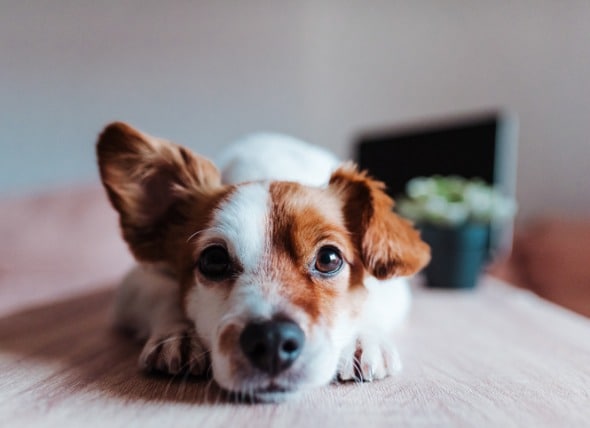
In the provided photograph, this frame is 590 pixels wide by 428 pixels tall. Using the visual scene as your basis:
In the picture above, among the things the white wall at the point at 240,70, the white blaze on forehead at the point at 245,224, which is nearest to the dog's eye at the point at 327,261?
the white blaze on forehead at the point at 245,224

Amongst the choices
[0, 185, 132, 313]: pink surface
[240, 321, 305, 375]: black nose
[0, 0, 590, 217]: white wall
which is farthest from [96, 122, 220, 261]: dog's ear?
[0, 0, 590, 217]: white wall

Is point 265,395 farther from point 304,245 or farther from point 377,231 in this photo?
point 377,231

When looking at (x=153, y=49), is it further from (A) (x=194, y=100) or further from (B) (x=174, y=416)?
(B) (x=174, y=416)

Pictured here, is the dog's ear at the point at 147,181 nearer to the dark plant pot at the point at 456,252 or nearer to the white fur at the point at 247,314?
the white fur at the point at 247,314

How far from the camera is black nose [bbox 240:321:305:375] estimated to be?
0.84 metres

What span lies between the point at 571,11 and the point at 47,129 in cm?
353

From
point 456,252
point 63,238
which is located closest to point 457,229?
point 456,252

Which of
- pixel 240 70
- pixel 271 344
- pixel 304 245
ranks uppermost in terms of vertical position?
pixel 240 70

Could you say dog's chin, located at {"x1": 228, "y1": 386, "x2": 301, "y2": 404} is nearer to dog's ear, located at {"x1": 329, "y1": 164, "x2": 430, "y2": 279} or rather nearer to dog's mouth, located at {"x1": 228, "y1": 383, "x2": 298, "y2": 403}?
dog's mouth, located at {"x1": 228, "y1": 383, "x2": 298, "y2": 403}

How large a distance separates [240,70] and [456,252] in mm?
2057

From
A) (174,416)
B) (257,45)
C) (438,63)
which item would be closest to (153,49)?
(257,45)

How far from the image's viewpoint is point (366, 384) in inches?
38.2

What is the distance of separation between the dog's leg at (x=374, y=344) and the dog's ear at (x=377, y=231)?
124 millimetres

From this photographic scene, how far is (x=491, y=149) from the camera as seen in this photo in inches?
102
